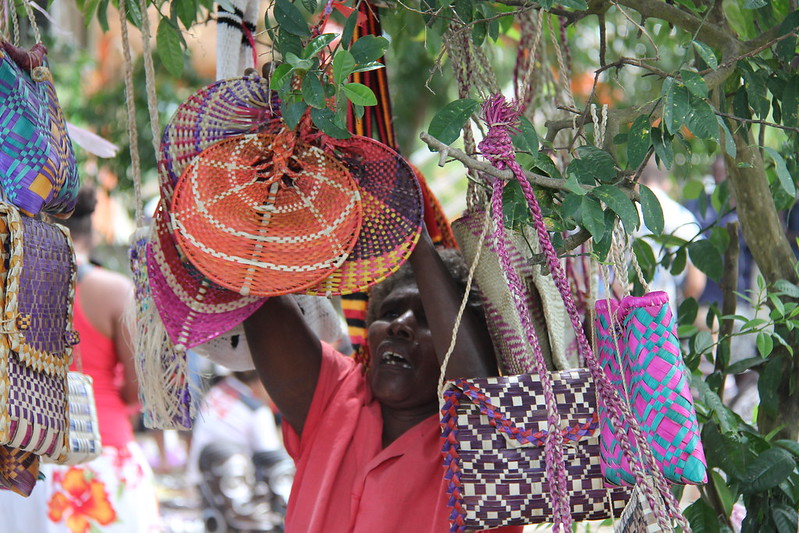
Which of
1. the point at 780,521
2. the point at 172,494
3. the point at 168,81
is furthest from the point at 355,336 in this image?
the point at 172,494

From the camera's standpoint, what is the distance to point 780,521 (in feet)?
5.32

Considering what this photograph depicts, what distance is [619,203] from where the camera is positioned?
1.24 metres

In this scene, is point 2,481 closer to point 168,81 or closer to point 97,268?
point 97,268

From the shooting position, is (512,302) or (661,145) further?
(512,302)

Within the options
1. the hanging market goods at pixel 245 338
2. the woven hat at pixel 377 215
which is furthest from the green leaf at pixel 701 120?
the hanging market goods at pixel 245 338

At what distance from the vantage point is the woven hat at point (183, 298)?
1.63 meters

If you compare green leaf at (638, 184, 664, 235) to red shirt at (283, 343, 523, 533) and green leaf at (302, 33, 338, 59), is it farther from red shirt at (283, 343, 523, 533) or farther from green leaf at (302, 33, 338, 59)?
red shirt at (283, 343, 523, 533)

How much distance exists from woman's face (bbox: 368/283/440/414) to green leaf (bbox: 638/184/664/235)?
604mm

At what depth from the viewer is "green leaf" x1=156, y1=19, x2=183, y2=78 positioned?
1.95 metres

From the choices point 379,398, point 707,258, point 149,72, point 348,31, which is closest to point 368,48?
point 348,31

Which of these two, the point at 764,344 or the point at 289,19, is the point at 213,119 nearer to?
the point at 289,19

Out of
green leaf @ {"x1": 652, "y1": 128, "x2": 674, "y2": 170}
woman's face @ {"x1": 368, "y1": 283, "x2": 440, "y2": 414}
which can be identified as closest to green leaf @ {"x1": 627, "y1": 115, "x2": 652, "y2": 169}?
green leaf @ {"x1": 652, "y1": 128, "x2": 674, "y2": 170}

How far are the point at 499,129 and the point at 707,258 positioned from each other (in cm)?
83

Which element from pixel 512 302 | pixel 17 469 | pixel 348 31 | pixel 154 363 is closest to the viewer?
pixel 348 31
